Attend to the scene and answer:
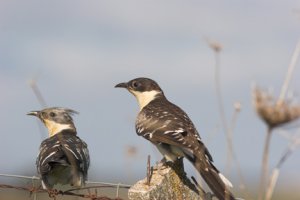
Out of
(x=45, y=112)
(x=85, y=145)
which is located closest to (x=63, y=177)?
(x=85, y=145)

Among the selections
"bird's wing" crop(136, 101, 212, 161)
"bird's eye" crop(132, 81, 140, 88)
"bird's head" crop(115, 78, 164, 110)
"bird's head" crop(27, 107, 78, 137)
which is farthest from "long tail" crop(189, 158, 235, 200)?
"bird's head" crop(27, 107, 78, 137)

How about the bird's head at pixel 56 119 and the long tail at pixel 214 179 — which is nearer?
the long tail at pixel 214 179

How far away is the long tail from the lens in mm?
4871

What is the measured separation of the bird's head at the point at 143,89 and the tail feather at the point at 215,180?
332 cm

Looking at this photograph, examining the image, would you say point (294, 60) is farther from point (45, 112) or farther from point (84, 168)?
point (45, 112)

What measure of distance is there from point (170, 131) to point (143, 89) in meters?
2.25

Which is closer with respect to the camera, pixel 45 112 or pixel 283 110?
pixel 283 110

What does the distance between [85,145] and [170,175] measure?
393 centimetres

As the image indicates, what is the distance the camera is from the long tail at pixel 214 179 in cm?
487

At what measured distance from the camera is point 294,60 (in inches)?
116

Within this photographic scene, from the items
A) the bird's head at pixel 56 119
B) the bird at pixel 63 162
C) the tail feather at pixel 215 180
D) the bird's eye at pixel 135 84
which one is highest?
the bird's eye at pixel 135 84

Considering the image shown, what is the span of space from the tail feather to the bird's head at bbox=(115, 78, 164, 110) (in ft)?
10.9

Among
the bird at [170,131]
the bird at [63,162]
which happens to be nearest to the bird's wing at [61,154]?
the bird at [63,162]

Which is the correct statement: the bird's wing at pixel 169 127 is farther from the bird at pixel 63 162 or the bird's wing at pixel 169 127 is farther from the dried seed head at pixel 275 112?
the dried seed head at pixel 275 112
